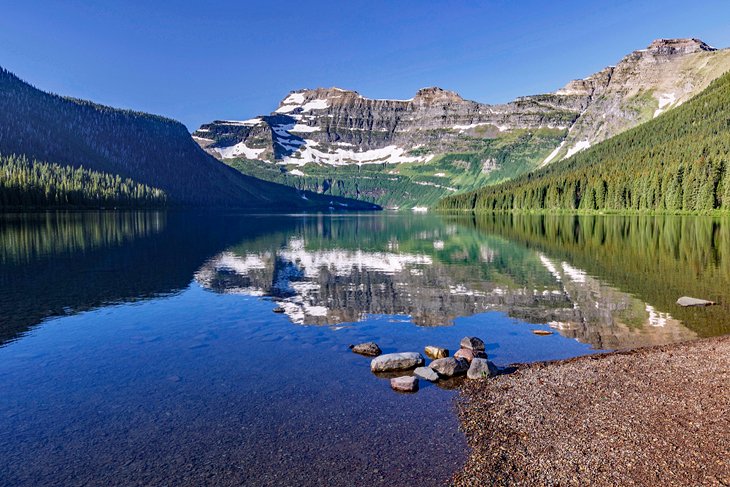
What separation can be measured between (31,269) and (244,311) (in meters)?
34.7

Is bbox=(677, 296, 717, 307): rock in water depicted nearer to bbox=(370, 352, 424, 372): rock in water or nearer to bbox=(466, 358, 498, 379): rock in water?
bbox=(466, 358, 498, 379): rock in water

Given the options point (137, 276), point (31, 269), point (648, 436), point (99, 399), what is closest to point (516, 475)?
point (648, 436)

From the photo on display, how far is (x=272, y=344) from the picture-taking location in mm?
29219

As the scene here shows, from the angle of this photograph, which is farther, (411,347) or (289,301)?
(289,301)

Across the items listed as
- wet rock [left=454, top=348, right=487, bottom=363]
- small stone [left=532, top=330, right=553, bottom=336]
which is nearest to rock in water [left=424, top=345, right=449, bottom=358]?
wet rock [left=454, top=348, right=487, bottom=363]

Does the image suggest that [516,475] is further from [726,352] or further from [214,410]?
[726,352]

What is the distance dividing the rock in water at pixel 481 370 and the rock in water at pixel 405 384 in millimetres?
3008

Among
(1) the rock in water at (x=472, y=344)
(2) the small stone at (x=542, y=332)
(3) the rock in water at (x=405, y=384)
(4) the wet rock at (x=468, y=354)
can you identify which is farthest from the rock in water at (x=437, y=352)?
(2) the small stone at (x=542, y=332)

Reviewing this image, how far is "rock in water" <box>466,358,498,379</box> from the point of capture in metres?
22.7

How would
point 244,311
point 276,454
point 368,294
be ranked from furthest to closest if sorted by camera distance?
point 368,294 < point 244,311 < point 276,454

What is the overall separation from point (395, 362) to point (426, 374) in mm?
1920

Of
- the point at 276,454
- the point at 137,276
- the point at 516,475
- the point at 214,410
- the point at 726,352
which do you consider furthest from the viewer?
the point at 137,276

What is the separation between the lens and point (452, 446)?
16.3m

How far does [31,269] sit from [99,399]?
4510 cm
